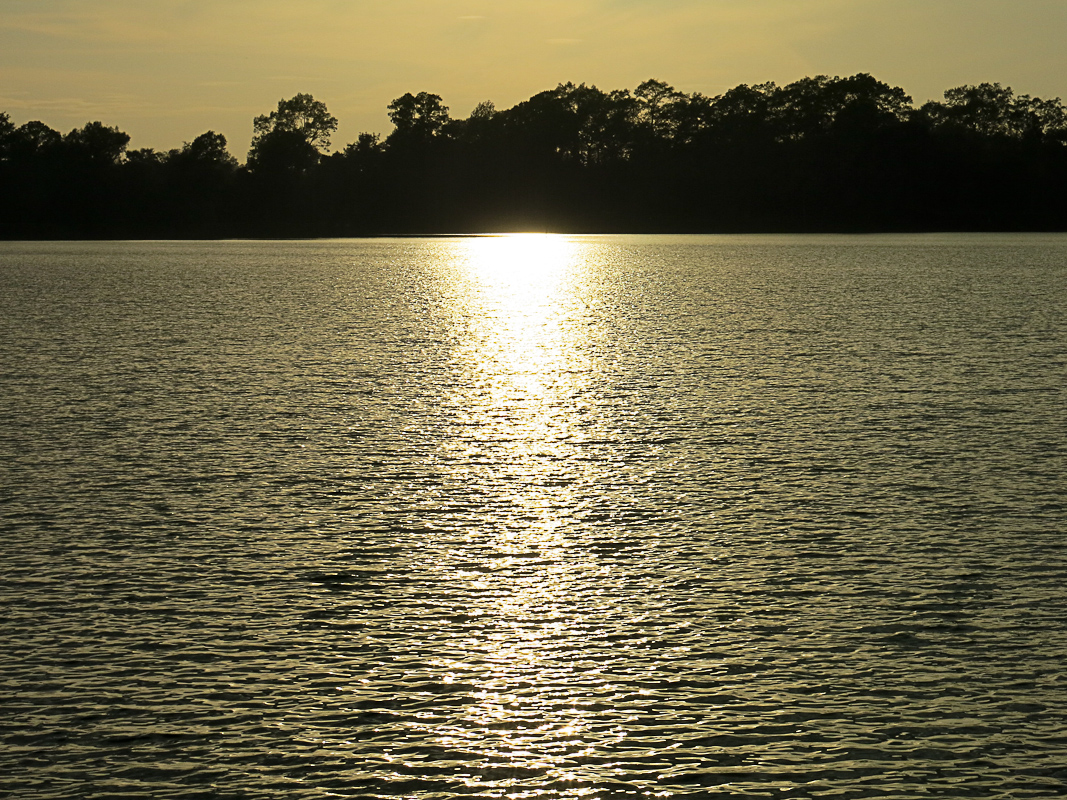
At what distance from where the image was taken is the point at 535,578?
36.9 feet

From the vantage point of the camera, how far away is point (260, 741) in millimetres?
7688

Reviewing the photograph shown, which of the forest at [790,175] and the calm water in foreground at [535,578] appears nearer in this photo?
the calm water in foreground at [535,578]

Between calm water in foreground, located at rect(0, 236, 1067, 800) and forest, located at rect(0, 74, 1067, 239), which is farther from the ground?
forest, located at rect(0, 74, 1067, 239)

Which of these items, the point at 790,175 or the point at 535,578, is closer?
the point at 535,578

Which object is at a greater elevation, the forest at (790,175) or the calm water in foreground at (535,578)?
the forest at (790,175)

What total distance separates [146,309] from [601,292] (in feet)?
68.3

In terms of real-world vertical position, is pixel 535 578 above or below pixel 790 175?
below

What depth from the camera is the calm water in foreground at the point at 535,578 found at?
750cm

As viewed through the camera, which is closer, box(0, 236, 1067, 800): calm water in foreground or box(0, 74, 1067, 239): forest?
box(0, 236, 1067, 800): calm water in foreground

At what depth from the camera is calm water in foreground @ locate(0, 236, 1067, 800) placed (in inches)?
295

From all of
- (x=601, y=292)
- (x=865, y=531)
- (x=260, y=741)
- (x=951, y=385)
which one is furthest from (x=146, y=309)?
(x=260, y=741)

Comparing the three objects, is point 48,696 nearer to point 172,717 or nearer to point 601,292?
point 172,717

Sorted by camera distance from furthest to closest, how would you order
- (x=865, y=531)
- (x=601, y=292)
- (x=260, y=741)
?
(x=601, y=292)
(x=865, y=531)
(x=260, y=741)

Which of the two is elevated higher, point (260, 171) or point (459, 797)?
point (260, 171)
